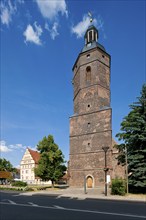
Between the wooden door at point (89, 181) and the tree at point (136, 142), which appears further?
the wooden door at point (89, 181)

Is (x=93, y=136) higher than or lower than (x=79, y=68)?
lower

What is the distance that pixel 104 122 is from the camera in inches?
1487

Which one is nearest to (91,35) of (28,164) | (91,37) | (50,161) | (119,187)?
(91,37)

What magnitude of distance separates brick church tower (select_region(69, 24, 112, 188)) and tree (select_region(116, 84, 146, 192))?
1073 cm

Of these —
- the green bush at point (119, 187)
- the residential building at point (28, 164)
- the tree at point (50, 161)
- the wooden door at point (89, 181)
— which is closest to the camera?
the green bush at point (119, 187)

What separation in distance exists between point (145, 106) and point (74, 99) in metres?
20.9

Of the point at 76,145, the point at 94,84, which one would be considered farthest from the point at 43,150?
the point at 94,84

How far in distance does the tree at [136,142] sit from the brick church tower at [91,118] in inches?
422

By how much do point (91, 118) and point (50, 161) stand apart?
9222 mm

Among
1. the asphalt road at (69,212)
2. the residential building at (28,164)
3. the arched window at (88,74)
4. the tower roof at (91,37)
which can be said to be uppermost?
the tower roof at (91,37)

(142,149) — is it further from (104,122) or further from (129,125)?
(104,122)

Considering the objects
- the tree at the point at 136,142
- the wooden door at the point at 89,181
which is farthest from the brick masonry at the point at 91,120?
the tree at the point at 136,142

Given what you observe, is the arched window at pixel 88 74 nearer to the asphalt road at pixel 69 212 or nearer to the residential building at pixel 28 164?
the asphalt road at pixel 69 212

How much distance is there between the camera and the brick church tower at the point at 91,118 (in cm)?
3697
